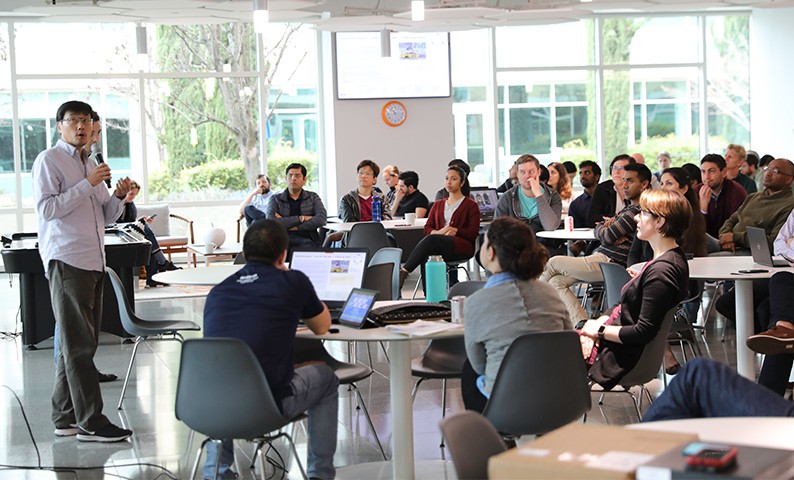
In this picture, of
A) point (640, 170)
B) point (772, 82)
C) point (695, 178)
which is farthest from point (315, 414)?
point (772, 82)

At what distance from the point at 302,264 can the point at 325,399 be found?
96 centimetres

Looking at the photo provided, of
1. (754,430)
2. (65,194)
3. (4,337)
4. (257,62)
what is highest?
(257,62)

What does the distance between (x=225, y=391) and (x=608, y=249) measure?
4689 millimetres

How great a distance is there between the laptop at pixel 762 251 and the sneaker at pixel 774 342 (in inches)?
27.7

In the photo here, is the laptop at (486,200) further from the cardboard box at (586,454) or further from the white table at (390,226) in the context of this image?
the cardboard box at (586,454)

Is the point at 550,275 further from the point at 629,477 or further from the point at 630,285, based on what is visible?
the point at 629,477

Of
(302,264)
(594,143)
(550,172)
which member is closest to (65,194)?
(302,264)

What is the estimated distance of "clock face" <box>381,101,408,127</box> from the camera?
16.3 metres

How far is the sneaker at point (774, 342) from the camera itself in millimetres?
5441

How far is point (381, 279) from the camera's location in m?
6.73

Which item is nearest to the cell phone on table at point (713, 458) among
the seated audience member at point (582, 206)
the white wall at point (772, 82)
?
the seated audience member at point (582, 206)

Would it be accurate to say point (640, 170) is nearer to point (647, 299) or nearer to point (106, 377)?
point (647, 299)

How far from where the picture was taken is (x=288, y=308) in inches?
168

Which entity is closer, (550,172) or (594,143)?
(550,172)
